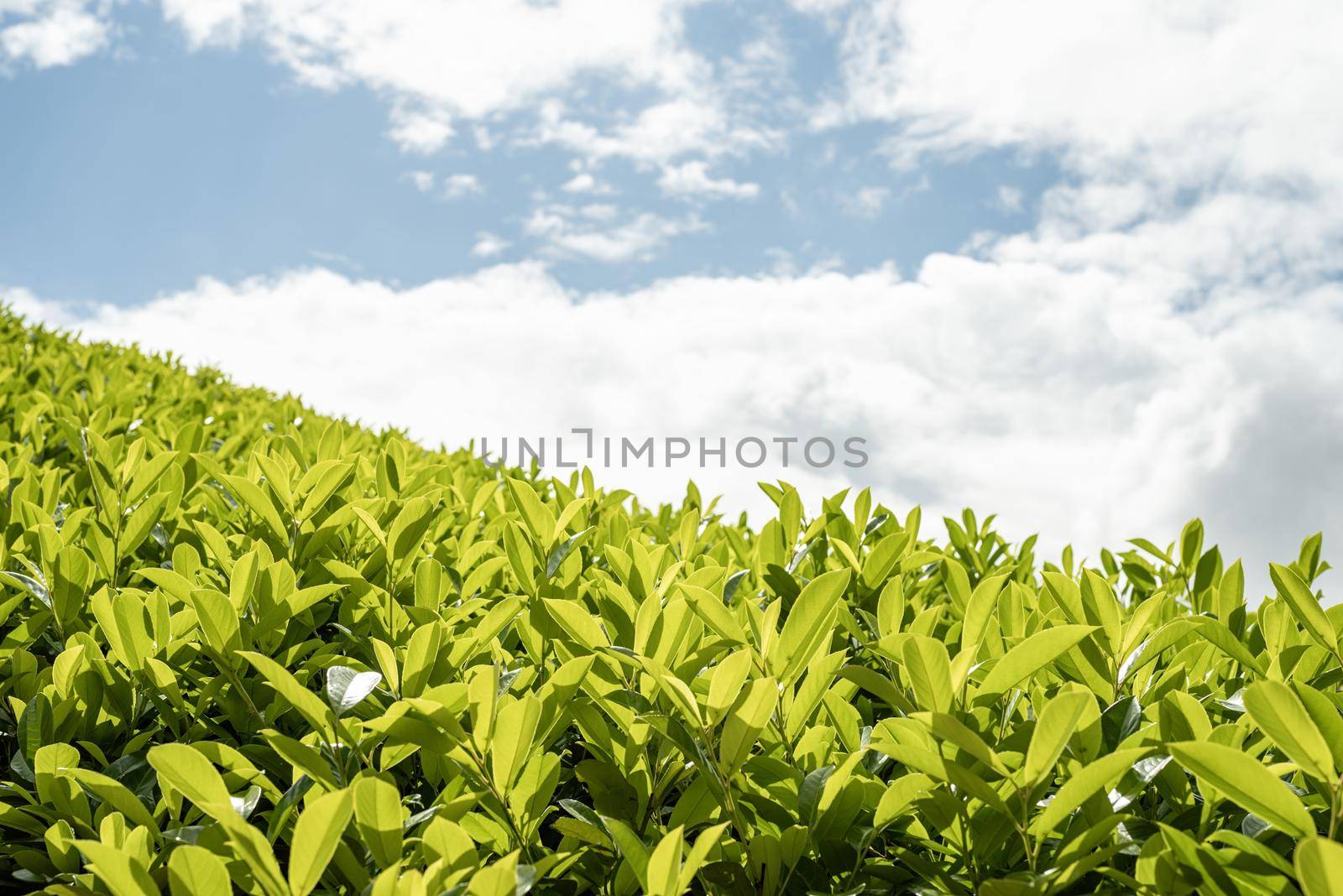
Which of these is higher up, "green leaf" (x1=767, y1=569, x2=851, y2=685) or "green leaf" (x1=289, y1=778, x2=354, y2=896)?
"green leaf" (x1=767, y1=569, x2=851, y2=685)

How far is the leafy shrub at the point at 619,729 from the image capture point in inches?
56.1

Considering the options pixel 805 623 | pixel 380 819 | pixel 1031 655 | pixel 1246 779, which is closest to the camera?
pixel 1246 779

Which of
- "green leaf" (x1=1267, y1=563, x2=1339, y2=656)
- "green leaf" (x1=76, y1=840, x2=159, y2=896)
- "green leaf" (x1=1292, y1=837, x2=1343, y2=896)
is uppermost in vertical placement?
"green leaf" (x1=1267, y1=563, x2=1339, y2=656)

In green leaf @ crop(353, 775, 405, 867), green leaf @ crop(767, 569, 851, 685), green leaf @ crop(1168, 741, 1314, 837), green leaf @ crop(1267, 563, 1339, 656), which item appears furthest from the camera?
green leaf @ crop(1267, 563, 1339, 656)

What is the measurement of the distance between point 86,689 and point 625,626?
Result: 50.6 inches

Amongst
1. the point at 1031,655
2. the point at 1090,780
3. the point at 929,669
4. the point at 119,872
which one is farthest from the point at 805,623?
the point at 119,872

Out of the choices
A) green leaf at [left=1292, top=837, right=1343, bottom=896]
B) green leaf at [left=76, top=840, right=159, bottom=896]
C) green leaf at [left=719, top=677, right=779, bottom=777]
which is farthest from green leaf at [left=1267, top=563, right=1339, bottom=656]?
green leaf at [left=76, top=840, right=159, bottom=896]

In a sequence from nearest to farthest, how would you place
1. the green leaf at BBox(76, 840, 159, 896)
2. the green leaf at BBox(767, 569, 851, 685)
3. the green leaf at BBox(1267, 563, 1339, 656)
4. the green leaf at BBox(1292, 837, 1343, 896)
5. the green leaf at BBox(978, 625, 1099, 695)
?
the green leaf at BBox(1292, 837, 1343, 896)
the green leaf at BBox(76, 840, 159, 896)
the green leaf at BBox(978, 625, 1099, 695)
the green leaf at BBox(767, 569, 851, 685)
the green leaf at BBox(1267, 563, 1339, 656)

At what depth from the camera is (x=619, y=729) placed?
6.24ft

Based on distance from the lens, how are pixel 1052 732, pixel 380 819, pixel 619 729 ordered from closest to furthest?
pixel 1052 732
pixel 380 819
pixel 619 729

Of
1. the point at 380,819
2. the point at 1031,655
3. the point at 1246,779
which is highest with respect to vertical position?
the point at 1031,655

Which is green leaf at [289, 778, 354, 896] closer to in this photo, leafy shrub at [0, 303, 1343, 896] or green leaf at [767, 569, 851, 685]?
leafy shrub at [0, 303, 1343, 896]

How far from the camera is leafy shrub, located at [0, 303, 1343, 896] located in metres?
1.42

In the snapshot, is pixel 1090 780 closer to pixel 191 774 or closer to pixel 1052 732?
pixel 1052 732
